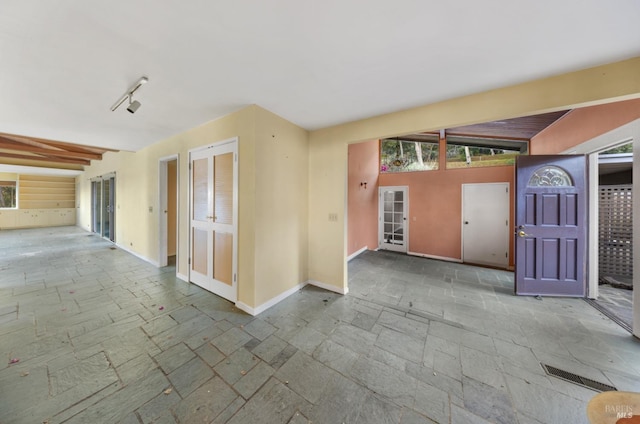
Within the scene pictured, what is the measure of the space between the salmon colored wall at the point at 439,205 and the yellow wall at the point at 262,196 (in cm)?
348

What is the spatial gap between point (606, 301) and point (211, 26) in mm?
5426

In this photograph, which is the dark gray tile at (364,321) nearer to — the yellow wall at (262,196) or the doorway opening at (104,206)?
→ the yellow wall at (262,196)

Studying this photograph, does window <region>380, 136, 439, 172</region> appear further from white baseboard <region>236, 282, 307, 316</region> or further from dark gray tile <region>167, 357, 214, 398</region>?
dark gray tile <region>167, 357, 214, 398</region>

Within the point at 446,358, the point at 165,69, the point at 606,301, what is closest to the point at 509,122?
the point at 606,301

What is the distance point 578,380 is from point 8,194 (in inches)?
652

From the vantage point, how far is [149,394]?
4.99 feet

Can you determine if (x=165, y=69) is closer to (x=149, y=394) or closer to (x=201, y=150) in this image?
(x=201, y=150)

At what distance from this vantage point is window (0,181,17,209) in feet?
28.3

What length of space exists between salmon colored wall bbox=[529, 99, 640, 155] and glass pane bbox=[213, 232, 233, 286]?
478 centimetres

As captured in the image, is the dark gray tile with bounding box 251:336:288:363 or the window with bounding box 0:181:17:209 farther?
the window with bounding box 0:181:17:209

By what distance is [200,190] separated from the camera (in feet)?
10.8

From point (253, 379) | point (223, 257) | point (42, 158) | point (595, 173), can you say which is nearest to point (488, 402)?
point (253, 379)

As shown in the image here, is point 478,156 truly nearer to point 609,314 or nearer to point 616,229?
point 616,229

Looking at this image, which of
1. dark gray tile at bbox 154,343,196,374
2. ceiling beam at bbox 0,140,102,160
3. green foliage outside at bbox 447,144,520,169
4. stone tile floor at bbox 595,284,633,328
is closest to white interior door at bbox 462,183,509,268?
green foliage outside at bbox 447,144,520,169
